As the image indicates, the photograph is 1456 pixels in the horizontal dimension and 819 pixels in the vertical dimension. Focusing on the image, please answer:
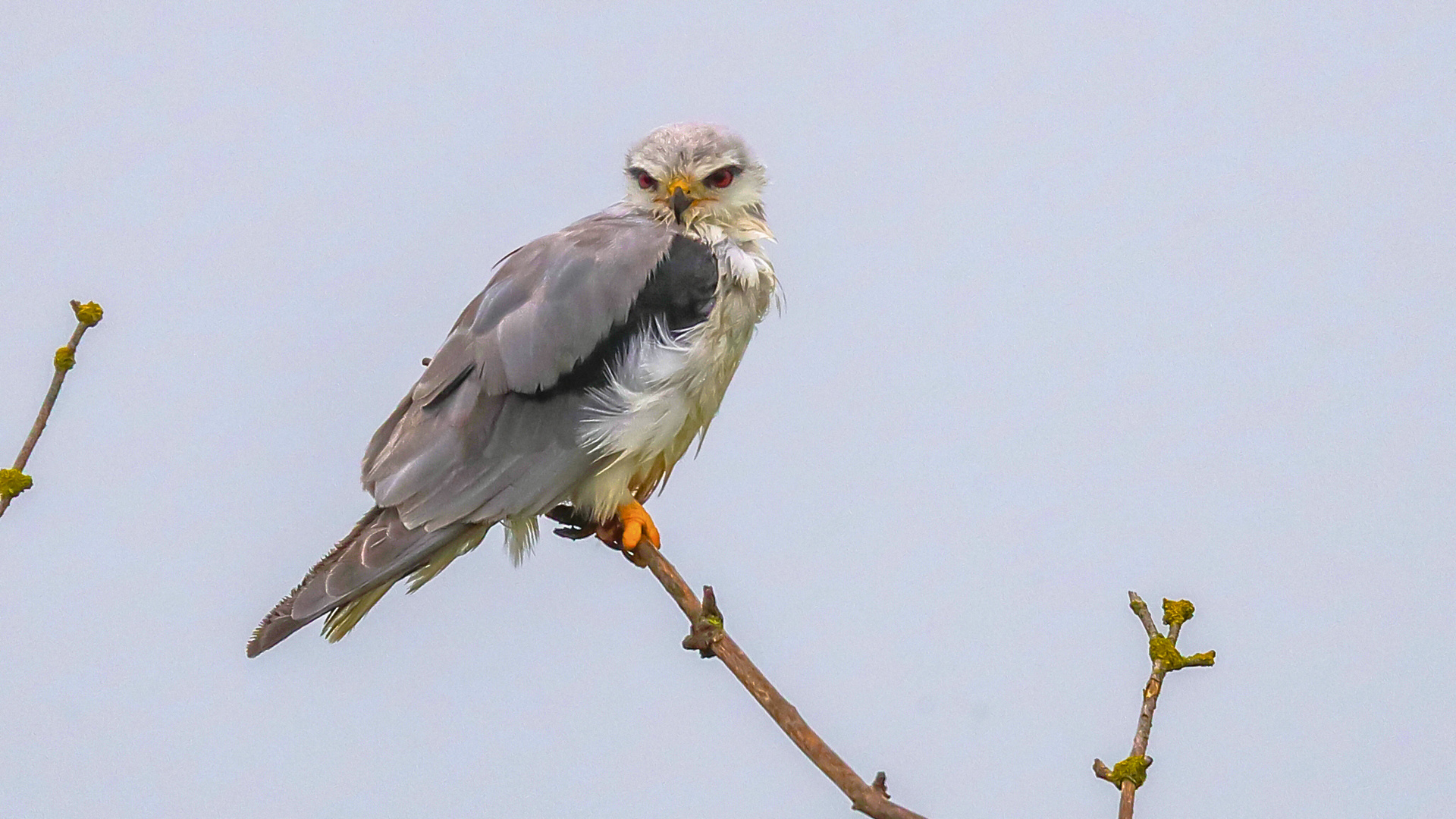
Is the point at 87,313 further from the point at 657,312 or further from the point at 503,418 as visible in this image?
the point at 657,312

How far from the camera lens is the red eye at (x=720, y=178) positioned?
369cm

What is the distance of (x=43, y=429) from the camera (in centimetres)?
199

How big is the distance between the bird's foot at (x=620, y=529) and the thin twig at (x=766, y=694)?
40 centimetres

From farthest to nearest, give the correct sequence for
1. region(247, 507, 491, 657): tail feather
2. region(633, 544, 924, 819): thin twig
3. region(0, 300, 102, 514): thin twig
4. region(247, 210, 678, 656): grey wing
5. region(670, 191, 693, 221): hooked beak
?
region(670, 191, 693, 221): hooked beak → region(247, 210, 678, 656): grey wing → region(247, 507, 491, 657): tail feather → region(633, 544, 924, 819): thin twig → region(0, 300, 102, 514): thin twig

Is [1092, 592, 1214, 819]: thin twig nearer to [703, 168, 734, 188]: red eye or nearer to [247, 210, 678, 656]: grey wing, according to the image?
[247, 210, 678, 656]: grey wing

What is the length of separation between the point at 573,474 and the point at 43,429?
1.60 meters

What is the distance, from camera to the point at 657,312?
11.2ft

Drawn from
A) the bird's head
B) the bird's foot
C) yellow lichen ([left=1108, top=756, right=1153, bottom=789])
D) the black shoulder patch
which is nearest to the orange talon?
the bird's foot

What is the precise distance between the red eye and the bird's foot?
882 mm

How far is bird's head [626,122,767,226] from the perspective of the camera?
3654 mm

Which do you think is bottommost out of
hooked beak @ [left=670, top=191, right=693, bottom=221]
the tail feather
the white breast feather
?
the tail feather

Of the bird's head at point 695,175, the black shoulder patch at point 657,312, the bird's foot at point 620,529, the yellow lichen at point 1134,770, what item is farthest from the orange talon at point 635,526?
the yellow lichen at point 1134,770

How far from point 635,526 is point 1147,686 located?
5.54ft

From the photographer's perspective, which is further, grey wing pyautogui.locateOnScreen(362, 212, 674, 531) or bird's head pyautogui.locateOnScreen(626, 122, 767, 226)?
bird's head pyautogui.locateOnScreen(626, 122, 767, 226)
